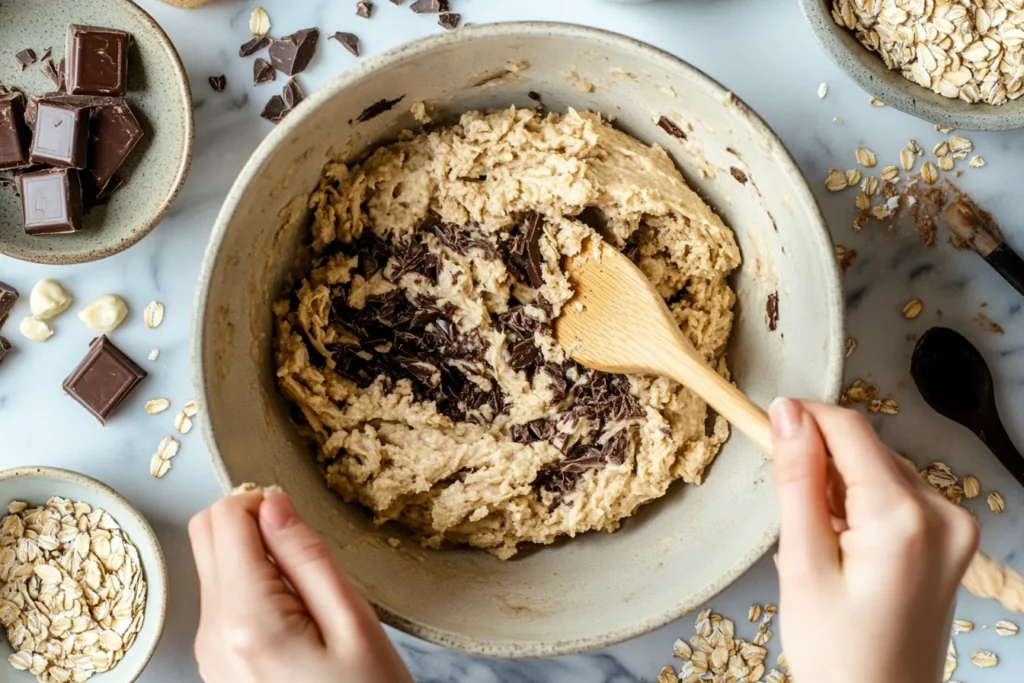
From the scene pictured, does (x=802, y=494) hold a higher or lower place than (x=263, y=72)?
lower

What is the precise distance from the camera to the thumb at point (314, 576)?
1.35 meters

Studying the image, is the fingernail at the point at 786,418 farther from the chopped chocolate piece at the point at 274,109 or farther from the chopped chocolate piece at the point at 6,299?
the chopped chocolate piece at the point at 6,299

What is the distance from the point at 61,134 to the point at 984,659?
2.39 m

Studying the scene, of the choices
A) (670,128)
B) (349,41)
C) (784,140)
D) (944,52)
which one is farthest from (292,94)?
(944,52)

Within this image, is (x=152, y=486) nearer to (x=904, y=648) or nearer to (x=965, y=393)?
(x=904, y=648)

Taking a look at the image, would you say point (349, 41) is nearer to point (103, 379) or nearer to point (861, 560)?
point (103, 379)

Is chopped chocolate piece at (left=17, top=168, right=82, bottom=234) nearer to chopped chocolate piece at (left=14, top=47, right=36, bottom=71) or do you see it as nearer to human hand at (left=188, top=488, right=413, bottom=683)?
chopped chocolate piece at (left=14, top=47, right=36, bottom=71)

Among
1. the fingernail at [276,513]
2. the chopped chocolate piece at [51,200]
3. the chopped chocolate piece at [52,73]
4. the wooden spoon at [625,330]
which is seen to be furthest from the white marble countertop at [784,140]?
the fingernail at [276,513]

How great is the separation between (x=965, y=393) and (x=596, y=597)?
956 mm

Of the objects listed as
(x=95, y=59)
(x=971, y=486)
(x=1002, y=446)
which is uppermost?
(x=95, y=59)

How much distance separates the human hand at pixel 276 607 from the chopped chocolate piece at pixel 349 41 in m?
1.06

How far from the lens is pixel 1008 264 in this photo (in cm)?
190

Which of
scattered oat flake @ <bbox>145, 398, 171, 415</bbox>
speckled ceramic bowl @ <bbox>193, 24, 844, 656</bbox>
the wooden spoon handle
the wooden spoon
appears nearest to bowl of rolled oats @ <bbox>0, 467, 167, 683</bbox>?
scattered oat flake @ <bbox>145, 398, 171, 415</bbox>

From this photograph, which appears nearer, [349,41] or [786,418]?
[786,418]
